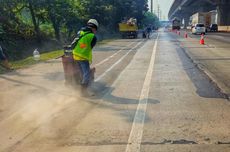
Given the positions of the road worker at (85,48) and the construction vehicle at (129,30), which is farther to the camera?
the construction vehicle at (129,30)

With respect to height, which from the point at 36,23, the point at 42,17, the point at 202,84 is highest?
the point at 42,17

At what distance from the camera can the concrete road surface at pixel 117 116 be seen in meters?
5.26

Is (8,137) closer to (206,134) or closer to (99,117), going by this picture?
(99,117)

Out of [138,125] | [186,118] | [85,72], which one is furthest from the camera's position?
[85,72]

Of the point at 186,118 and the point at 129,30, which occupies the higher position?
the point at 186,118

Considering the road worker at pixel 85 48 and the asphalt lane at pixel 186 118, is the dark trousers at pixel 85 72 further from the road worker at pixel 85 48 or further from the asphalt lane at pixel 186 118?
the asphalt lane at pixel 186 118

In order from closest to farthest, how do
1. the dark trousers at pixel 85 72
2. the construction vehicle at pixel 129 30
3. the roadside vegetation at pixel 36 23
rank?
the dark trousers at pixel 85 72 → the roadside vegetation at pixel 36 23 → the construction vehicle at pixel 129 30

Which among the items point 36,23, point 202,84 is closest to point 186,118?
point 202,84

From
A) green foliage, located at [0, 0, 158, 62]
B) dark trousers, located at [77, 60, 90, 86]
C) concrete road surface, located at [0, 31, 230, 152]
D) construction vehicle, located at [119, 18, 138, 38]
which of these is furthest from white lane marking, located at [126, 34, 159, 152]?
construction vehicle, located at [119, 18, 138, 38]

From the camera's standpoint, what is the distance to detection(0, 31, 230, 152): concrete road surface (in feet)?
17.3

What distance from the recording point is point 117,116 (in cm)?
679

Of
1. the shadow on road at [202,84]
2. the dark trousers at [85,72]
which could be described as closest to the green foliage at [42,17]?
the shadow on road at [202,84]

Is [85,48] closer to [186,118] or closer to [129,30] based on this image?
[186,118]

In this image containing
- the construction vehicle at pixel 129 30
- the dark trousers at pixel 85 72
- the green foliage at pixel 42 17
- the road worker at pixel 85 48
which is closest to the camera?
the road worker at pixel 85 48
